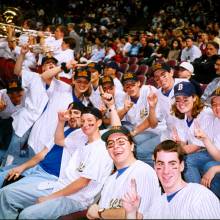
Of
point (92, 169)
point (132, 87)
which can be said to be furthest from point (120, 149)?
point (132, 87)

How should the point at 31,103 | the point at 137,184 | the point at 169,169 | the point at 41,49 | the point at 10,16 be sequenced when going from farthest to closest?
1. the point at 10,16
2. the point at 41,49
3. the point at 31,103
4. the point at 137,184
5. the point at 169,169

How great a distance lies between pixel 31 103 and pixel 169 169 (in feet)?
9.91

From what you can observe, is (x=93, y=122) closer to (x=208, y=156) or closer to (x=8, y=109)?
(x=208, y=156)

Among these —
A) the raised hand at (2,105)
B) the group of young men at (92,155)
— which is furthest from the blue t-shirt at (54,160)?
the raised hand at (2,105)

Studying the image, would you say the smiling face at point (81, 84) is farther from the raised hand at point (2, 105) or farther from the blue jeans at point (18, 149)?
the raised hand at point (2, 105)

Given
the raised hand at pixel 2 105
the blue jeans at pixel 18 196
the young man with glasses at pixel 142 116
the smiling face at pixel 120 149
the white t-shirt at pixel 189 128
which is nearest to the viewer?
the smiling face at pixel 120 149

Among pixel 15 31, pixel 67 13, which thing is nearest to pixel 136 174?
pixel 15 31

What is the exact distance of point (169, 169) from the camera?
8.98 feet

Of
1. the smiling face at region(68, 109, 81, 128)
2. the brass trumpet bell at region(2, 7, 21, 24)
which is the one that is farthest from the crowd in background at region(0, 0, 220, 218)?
the brass trumpet bell at region(2, 7, 21, 24)

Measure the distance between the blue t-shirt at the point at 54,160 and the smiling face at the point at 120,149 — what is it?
3.93 ft

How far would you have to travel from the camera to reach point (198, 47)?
33.4 feet

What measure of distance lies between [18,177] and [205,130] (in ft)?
6.13

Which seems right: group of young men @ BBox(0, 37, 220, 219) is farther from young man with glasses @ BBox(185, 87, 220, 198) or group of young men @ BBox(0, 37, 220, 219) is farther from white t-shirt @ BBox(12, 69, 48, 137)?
young man with glasses @ BBox(185, 87, 220, 198)

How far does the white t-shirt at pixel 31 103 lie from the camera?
5348mm
